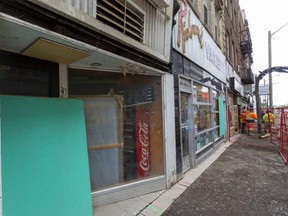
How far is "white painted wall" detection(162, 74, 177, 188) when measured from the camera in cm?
459

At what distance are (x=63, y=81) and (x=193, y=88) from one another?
4.08 m

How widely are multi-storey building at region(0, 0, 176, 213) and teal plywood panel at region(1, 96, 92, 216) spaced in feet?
0.04

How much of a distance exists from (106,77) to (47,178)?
2.06m

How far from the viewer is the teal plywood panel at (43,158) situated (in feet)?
8.09

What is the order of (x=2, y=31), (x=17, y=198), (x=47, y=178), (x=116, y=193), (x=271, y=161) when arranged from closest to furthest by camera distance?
(x=2, y=31) < (x=17, y=198) < (x=47, y=178) < (x=116, y=193) < (x=271, y=161)

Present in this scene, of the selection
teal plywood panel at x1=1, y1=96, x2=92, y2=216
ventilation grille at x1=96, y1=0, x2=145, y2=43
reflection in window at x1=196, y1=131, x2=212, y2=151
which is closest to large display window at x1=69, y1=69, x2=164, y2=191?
teal plywood panel at x1=1, y1=96, x2=92, y2=216

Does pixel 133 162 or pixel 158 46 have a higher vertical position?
pixel 158 46

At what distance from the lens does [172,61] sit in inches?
198

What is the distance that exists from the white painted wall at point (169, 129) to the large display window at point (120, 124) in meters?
0.12

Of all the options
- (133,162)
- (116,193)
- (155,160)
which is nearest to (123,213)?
(116,193)

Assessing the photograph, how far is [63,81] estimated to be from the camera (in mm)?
3420

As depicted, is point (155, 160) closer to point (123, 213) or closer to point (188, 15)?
point (123, 213)

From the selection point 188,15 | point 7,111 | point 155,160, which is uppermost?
point 188,15

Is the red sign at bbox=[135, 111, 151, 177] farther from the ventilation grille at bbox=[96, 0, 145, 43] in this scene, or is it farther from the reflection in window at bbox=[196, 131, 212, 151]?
the reflection in window at bbox=[196, 131, 212, 151]
